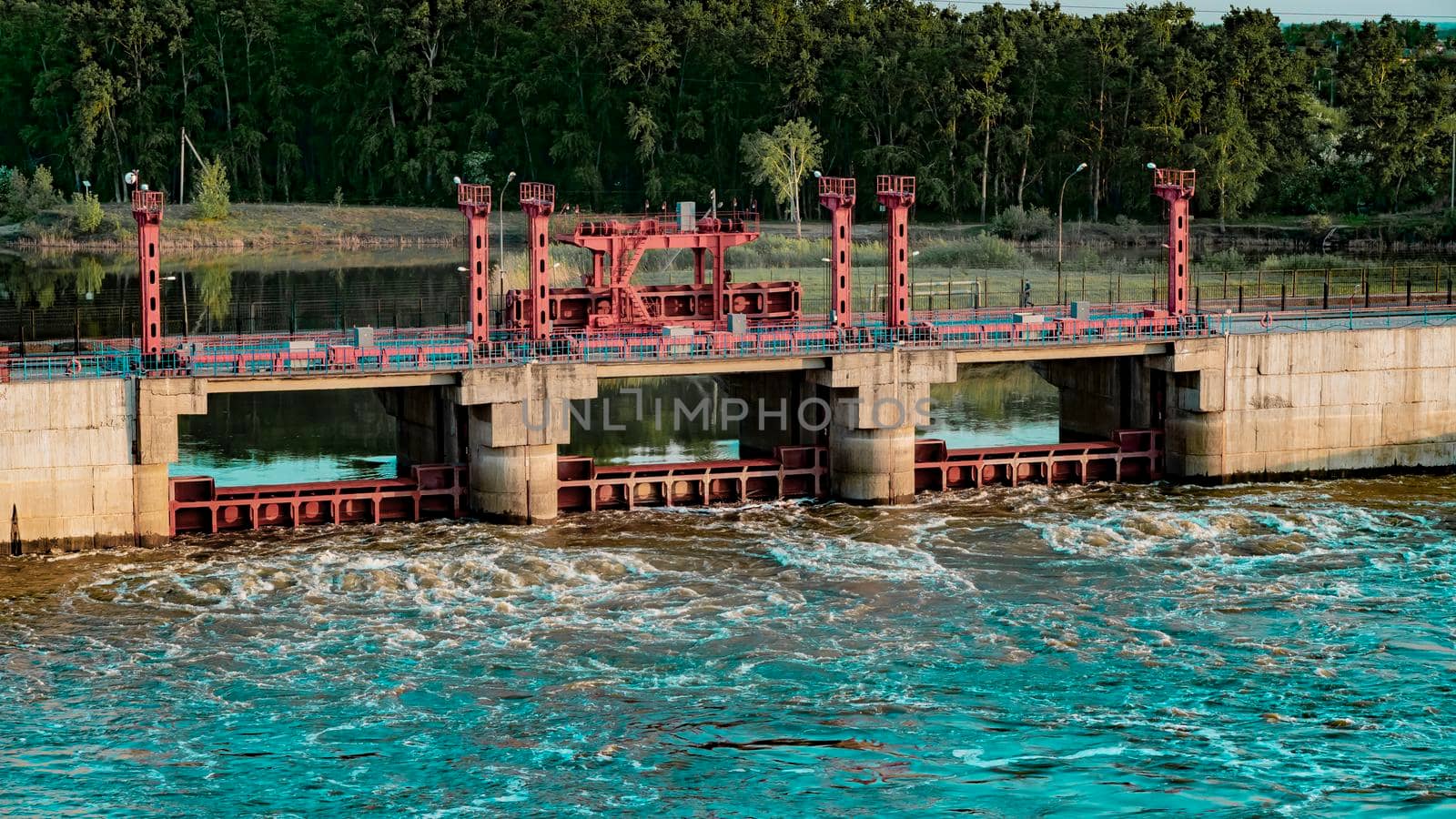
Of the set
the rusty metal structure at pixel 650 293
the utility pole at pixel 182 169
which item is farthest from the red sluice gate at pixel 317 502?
the utility pole at pixel 182 169

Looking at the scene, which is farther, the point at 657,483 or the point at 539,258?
the point at 539,258

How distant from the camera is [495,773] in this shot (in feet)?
129

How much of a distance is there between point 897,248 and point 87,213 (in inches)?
4835

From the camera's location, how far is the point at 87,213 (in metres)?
172

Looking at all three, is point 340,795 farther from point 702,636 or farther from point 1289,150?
point 1289,150

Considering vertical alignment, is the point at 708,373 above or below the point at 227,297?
below

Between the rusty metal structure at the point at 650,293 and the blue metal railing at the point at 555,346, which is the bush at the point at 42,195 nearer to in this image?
the blue metal railing at the point at 555,346

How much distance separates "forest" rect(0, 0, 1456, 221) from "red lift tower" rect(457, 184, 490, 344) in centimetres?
10287

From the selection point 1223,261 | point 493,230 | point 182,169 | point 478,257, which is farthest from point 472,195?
point 182,169

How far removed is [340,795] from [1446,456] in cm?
4695

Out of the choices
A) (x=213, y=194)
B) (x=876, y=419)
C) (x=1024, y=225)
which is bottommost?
(x=876, y=419)

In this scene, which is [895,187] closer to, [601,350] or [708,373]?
[708,373]

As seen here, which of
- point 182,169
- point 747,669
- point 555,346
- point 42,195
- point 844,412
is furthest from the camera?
point 182,169

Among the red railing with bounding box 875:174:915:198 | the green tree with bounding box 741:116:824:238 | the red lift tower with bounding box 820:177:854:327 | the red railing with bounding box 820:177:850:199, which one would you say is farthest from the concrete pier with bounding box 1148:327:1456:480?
the green tree with bounding box 741:116:824:238
